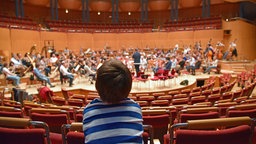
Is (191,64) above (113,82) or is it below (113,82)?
below

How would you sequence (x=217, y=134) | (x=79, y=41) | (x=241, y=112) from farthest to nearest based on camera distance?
(x=79, y=41)
(x=241, y=112)
(x=217, y=134)

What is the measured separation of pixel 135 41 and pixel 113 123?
25296mm

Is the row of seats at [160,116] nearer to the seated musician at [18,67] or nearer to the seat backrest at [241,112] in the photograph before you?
the seat backrest at [241,112]

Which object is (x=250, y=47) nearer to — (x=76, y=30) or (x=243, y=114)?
(x=76, y=30)

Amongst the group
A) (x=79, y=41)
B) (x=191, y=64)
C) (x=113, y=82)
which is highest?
(x=79, y=41)

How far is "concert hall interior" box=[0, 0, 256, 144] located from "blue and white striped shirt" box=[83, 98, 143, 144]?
891 cm

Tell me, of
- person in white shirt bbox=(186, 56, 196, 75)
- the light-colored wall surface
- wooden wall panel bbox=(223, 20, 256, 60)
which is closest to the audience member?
person in white shirt bbox=(186, 56, 196, 75)

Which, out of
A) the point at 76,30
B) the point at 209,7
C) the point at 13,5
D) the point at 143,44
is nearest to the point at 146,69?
the point at 143,44

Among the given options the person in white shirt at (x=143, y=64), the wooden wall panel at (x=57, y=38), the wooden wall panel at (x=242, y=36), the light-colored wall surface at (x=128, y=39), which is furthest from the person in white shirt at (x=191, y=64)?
the wooden wall panel at (x=57, y=38)

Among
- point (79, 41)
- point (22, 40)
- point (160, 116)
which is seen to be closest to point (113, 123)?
point (160, 116)

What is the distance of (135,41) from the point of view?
26562 mm

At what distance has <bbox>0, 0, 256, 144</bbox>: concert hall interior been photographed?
12.6 m

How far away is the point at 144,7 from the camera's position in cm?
3055

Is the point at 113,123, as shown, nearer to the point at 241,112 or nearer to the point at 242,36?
the point at 241,112
